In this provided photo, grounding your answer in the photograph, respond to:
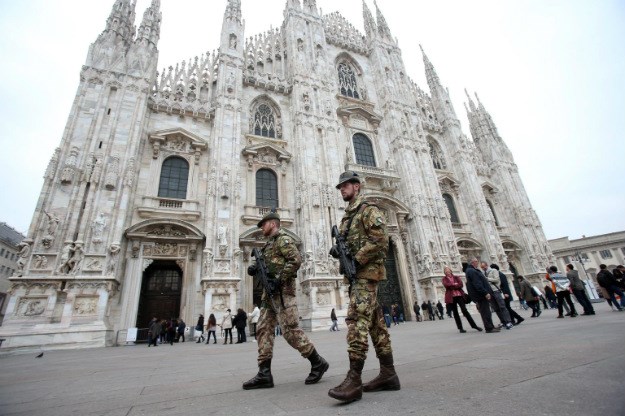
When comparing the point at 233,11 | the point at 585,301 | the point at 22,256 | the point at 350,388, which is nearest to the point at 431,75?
the point at 233,11

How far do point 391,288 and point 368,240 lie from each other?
52.9ft

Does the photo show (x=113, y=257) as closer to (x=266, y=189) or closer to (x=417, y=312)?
(x=266, y=189)

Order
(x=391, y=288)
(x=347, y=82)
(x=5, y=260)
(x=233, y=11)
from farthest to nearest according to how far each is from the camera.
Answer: (x=5, y=260), (x=347, y=82), (x=233, y=11), (x=391, y=288)

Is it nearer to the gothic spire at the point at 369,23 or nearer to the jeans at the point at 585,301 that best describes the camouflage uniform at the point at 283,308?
the jeans at the point at 585,301

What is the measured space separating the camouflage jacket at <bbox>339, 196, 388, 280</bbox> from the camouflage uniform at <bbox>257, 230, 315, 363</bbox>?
2.18 feet

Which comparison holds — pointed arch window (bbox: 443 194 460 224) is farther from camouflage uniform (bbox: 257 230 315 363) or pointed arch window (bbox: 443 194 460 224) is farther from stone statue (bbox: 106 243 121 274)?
camouflage uniform (bbox: 257 230 315 363)

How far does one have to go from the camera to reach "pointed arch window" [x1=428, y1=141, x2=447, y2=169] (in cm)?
2411

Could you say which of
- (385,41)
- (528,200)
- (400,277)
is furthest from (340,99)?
(528,200)

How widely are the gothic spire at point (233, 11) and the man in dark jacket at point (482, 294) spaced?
20573 millimetres

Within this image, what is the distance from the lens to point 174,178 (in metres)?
15.0

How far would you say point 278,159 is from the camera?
56.4 ft

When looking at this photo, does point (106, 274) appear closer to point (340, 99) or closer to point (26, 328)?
point (26, 328)

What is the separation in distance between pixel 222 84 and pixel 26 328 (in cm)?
1393

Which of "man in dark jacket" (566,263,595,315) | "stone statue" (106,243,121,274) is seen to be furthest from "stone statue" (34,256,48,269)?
"man in dark jacket" (566,263,595,315)
